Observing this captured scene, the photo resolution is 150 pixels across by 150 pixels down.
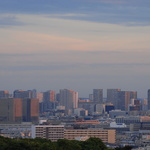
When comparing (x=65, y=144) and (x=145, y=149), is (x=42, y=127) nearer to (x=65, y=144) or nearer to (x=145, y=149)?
(x=145, y=149)

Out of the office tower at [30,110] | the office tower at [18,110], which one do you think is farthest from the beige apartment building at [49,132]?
the office tower at [30,110]

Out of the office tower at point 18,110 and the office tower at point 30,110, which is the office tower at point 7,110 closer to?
the office tower at point 18,110

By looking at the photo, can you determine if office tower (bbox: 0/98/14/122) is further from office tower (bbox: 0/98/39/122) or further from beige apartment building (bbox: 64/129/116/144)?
beige apartment building (bbox: 64/129/116/144)

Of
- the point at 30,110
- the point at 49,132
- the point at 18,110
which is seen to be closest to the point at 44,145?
the point at 49,132

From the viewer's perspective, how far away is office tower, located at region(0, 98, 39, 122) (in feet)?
554

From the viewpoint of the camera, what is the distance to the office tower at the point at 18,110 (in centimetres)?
16875

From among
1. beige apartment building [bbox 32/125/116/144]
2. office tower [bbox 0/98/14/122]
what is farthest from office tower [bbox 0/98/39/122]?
beige apartment building [bbox 32/125/116/144]

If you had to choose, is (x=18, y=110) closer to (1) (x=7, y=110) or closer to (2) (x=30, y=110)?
(2) (x=30, y=110)

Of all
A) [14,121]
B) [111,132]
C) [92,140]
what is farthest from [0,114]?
[92,140]

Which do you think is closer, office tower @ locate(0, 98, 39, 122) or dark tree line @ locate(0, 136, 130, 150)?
dark tree line @ locate(0, 136, 130, 150)

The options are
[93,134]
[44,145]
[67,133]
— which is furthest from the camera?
[93,134]

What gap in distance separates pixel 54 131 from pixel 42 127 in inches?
82.5

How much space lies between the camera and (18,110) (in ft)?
569

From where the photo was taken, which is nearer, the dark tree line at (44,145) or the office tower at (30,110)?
the dark tree line at (44,145)
